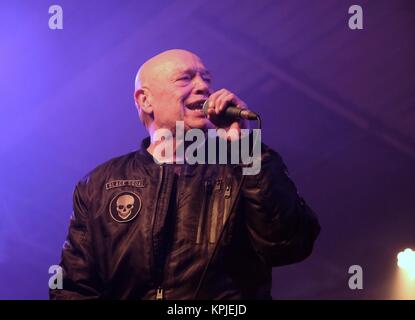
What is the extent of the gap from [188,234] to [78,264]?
14.8 inches

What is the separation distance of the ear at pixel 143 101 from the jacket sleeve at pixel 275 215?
50 cm

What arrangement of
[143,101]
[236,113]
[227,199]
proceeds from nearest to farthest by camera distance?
[236,113] < [227,199] < [143,101]

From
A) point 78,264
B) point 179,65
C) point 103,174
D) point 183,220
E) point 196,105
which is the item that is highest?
point 179,65

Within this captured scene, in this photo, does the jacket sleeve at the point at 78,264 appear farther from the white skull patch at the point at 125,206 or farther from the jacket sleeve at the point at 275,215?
the jacket sleeve at the point at 275,215

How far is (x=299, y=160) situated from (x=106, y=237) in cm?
105

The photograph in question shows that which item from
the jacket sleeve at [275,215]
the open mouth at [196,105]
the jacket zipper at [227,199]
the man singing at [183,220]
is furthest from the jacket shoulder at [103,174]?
the jacket sleeve at [275,215]

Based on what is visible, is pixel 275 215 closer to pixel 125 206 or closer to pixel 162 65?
pixel 125 206

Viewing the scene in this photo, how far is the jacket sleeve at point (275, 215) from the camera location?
1.55 meters

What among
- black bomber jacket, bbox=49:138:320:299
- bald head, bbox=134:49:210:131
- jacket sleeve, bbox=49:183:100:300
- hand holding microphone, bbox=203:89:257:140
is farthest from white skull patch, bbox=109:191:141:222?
hand holding microphone, bbox=203:89:257:140

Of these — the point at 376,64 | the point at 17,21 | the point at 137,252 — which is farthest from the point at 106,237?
the point at 376,64

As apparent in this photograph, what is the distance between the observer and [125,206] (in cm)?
175

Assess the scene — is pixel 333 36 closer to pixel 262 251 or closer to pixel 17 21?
pixel 262 251

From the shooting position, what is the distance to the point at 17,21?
2.45m

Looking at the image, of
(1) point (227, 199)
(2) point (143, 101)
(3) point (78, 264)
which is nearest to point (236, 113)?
(1) point (227, 199)
